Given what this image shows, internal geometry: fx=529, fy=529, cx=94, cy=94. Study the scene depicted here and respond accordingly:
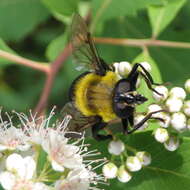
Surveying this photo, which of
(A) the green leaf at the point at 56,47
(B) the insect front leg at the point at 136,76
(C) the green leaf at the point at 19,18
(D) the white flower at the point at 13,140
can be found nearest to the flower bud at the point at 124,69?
(B) the insect front leg at the point at 136,76

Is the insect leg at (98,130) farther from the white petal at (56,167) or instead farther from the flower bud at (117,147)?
the white petal at (56,167)

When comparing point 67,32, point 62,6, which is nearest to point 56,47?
point 67,32

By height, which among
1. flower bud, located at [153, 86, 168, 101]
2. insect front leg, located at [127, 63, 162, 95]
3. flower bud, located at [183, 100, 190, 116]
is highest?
insect front leg, located at [127, 63, 162, 95]

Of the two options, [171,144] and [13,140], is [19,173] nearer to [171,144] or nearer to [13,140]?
[13,140]

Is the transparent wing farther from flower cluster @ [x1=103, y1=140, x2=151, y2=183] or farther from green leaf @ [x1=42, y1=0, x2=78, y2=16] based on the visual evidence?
green leaf @ [x1=42, y1=0, x2=78, y2=16]

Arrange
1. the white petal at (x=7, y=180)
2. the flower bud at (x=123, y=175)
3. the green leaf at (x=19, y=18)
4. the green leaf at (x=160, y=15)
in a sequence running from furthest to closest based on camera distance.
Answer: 1. the green leaf at (x=19, y=18)
2. the green leaf at (x=160, y=15)
3. the flower bud at (x=123, y=175)
4. the white petal at (x=7, y=180)

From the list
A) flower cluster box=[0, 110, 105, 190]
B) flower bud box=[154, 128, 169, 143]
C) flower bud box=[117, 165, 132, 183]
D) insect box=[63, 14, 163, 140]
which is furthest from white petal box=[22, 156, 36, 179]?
flower bud box=[154, 128, 169, 143]

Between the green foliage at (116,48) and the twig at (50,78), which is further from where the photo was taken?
the twig at (50,78)
